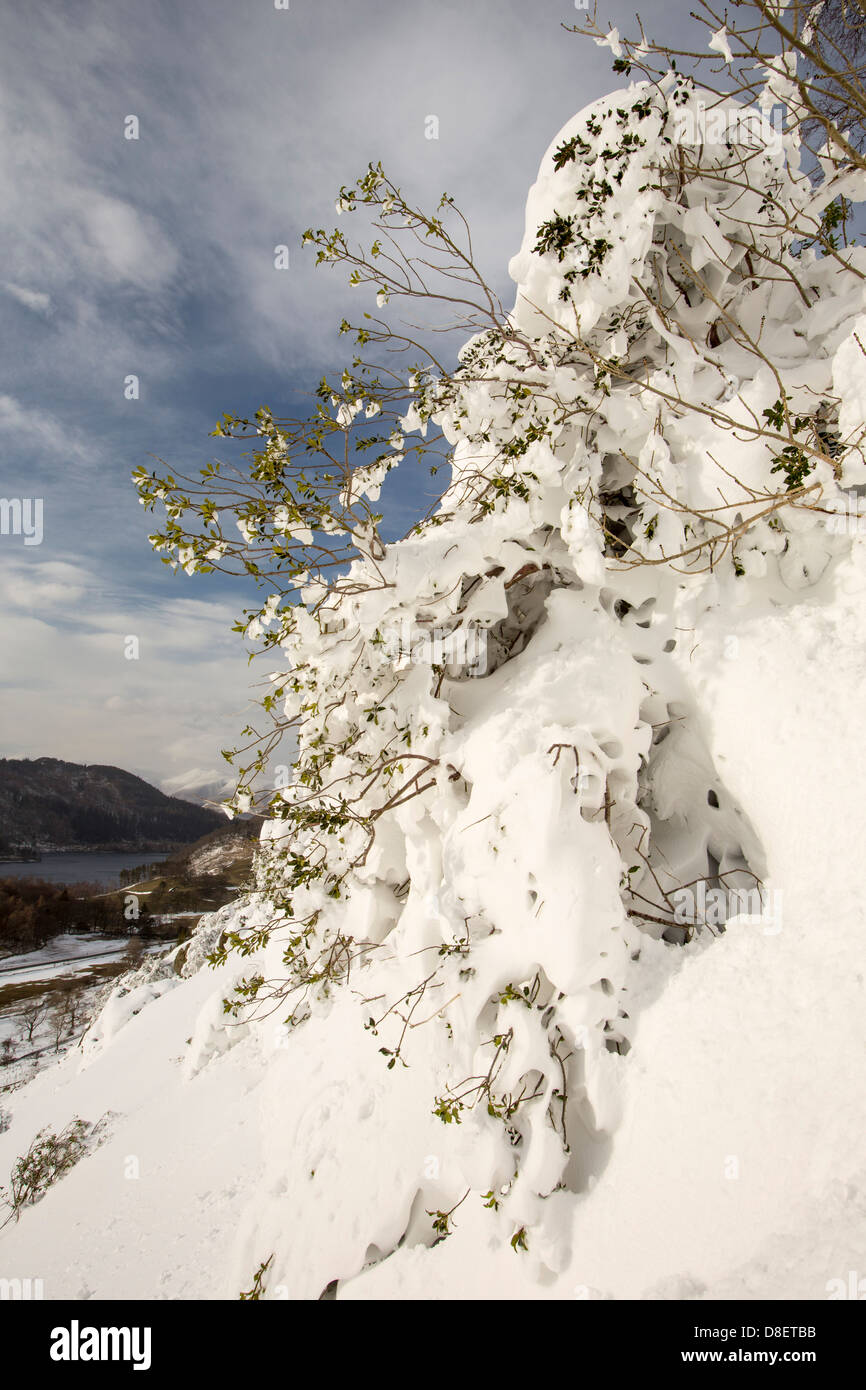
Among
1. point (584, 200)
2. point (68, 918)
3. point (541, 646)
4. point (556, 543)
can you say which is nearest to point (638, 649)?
point (541, 646)

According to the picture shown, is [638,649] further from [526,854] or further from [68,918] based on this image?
[68,918]

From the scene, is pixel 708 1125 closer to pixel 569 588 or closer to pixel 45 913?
pixel 569 588

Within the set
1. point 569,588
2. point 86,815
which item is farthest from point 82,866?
point 569,588

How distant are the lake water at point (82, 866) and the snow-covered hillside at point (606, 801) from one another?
3883 inches

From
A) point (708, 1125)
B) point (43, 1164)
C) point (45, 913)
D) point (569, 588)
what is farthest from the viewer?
point (45, 913)

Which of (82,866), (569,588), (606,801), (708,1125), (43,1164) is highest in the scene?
(82,866)

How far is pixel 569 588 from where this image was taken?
14.4 ft

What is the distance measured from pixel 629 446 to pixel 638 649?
134 centimetres

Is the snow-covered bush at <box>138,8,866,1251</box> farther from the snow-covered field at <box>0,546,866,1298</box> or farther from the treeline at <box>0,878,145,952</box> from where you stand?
the treeline at <box>0,878,145,952</box>

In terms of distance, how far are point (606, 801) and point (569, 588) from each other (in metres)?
1.58

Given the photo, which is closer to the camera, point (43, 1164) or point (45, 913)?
point (43, 1164)

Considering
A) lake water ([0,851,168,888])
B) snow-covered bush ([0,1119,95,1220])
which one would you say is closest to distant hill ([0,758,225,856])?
lake water ([0,851,168,888])

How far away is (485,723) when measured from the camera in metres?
3.90

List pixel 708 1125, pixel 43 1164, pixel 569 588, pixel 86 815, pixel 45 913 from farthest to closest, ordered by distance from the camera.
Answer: pixel 86 815 → pixel 45 913 → pixel 43 1164 → pixel 569 588 → pixel 708 1125
